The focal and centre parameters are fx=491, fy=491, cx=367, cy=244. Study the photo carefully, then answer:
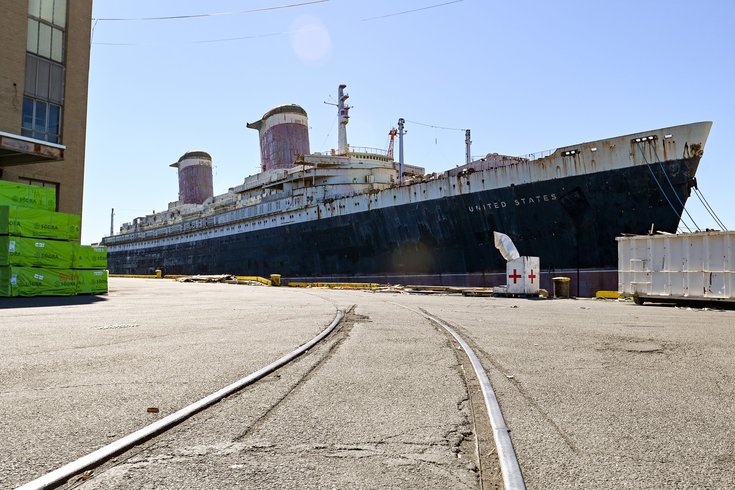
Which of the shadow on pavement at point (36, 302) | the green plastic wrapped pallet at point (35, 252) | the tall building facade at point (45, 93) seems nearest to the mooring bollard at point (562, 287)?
the shadow on pavement at point (36, 302)

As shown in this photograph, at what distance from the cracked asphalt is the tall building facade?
18.7 m

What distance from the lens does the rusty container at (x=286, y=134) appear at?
44875 mm

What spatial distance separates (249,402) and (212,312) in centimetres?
871

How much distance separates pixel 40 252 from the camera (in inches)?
712

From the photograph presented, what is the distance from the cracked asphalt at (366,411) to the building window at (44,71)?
785 inches

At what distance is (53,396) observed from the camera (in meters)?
3.86

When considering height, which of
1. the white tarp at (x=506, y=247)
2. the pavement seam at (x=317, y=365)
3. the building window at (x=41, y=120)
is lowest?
the pavement seam at (x=317, y=365)

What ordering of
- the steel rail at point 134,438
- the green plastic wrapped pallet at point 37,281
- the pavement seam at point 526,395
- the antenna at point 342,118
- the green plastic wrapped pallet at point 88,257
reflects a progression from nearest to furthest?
the steel rail at point 134,438, the pavement seam at point 526,395, the green plastic wrapped pallet at point 37,281, the green plastic wrapped pallet at point 88,257, the antenna at point 342,118

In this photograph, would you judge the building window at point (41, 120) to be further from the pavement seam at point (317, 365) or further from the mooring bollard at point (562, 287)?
the mooring bollard at point (562, 287)

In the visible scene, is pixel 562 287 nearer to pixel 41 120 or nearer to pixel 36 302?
pixel 36 302

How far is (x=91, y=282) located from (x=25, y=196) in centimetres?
404

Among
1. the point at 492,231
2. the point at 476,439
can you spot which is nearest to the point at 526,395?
the point at 476,439

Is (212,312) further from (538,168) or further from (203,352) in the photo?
(538,168)

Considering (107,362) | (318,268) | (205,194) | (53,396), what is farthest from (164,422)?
(205,194)
